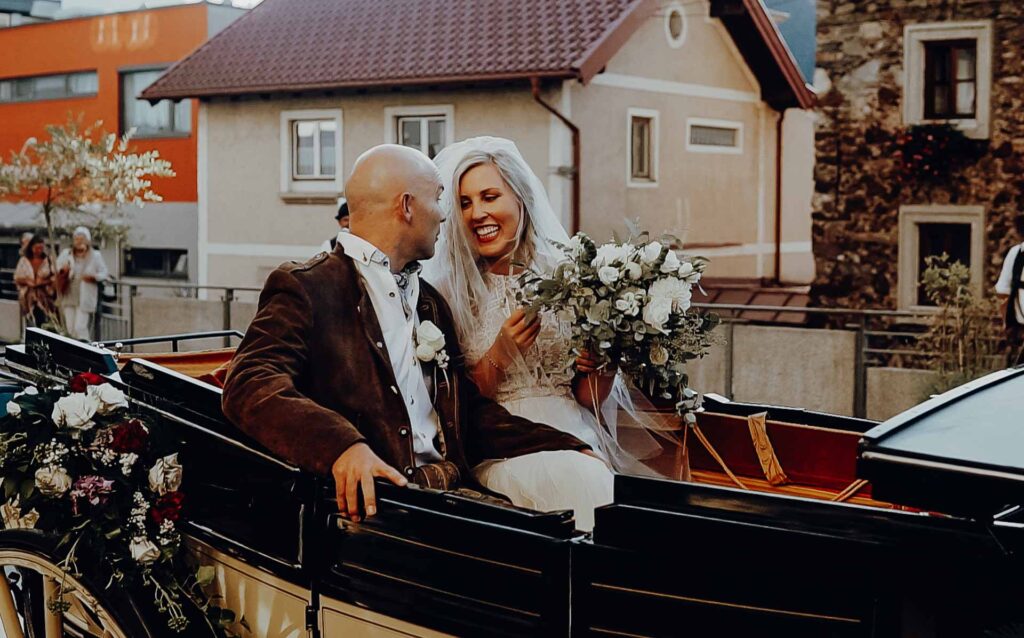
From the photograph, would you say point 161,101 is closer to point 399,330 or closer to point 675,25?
point 675,25

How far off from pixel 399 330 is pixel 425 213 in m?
0.31

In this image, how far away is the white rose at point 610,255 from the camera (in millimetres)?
3416

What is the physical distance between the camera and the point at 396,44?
16.6m

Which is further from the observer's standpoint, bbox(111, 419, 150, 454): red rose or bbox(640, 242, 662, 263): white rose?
bbox(640, 242, 662, 263): white rose

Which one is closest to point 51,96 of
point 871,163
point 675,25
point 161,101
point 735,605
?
point 161,101

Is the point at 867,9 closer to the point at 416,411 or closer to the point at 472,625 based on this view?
the point at 416,411

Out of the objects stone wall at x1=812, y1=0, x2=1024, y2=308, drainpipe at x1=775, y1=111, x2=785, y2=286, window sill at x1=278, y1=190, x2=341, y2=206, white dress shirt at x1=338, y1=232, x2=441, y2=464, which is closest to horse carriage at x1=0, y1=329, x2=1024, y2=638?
white dress shirt at x1=338, y1=232, x2=441, y2=464

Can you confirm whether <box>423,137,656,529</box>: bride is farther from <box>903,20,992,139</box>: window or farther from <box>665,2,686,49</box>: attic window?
<box>665,2,686,49</box>: attic window

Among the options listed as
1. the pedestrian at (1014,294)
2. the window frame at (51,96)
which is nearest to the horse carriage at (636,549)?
the pedestrian at (1014,294)

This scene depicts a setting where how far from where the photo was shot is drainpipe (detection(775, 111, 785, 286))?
19.0m

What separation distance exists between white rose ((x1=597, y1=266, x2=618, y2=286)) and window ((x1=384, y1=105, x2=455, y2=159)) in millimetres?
12908

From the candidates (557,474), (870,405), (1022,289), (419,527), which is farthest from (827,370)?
(419,527)

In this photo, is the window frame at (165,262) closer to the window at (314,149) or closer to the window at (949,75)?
the window at (314,149)

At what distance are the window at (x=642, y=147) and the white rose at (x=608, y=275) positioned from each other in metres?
12.9
